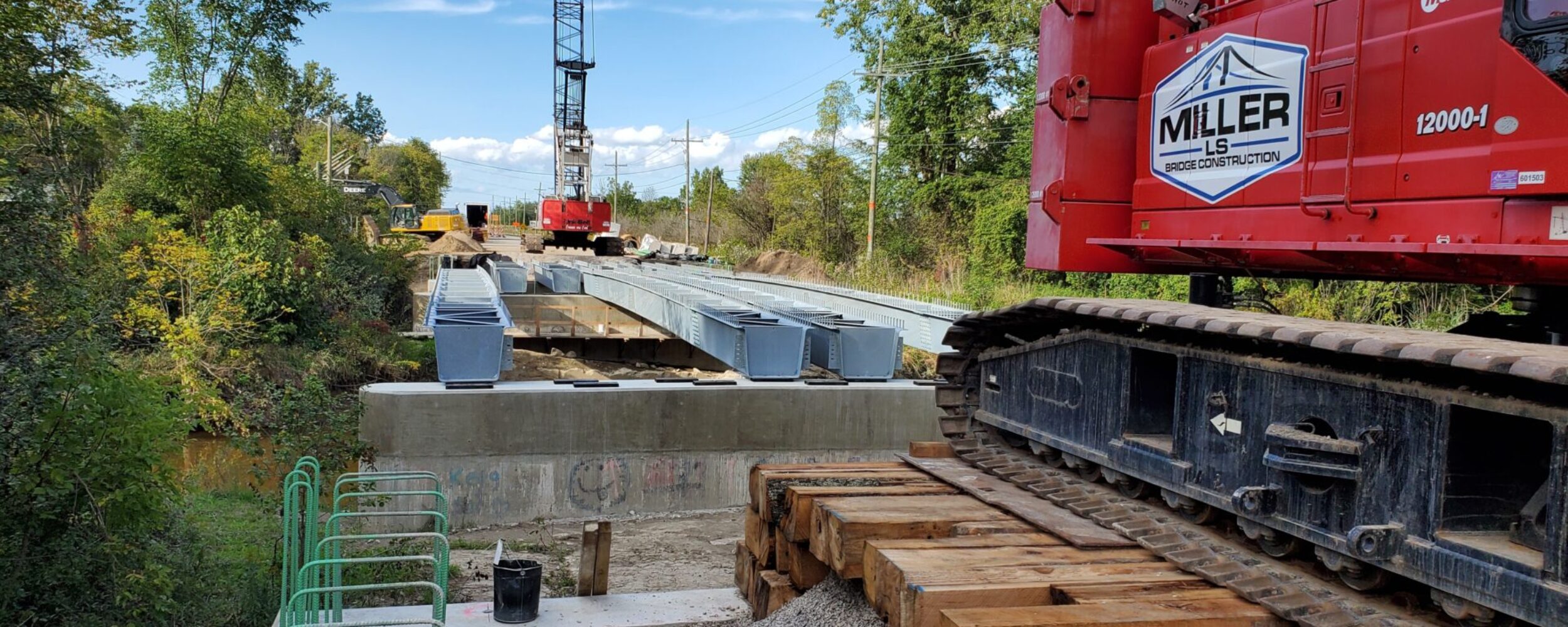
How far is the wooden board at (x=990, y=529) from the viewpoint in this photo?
5.24 m

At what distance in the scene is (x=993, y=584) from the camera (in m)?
4.25

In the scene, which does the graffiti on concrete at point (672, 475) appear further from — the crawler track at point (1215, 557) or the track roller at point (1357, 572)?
the track roller at point (1357, 572)

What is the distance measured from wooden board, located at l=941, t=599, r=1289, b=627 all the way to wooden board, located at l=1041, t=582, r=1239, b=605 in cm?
7

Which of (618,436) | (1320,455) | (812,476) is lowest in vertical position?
(618,436)

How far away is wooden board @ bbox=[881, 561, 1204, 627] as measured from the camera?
4062 mm

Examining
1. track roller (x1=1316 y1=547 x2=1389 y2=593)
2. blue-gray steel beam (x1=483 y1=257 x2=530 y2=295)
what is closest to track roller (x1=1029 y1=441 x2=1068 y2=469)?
track roller (x1=1316 y1=547 x2=1389 y2=593)

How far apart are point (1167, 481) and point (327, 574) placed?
5.34 metres

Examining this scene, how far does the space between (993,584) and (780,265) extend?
34.4 metres

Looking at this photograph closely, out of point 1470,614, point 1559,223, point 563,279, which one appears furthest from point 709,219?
point 1470,614

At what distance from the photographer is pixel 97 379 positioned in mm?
8398

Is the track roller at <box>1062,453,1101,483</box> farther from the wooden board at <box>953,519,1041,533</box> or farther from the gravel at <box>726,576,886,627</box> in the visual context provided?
the gravel at <box>726,576,886,627</box>

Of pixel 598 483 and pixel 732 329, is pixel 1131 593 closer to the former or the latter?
pixel 598 483

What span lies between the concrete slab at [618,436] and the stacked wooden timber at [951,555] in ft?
15.8

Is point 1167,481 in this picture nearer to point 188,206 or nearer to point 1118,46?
point 1118,46
